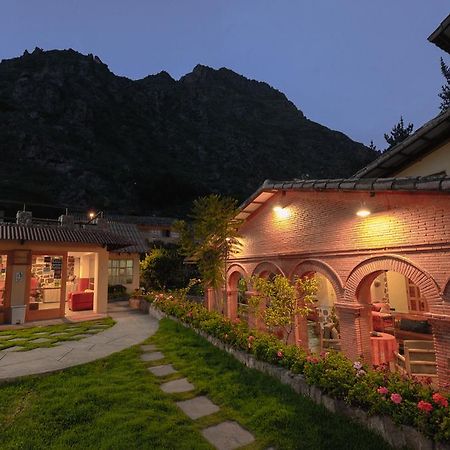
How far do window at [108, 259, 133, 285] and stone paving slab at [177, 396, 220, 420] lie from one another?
2271 cm

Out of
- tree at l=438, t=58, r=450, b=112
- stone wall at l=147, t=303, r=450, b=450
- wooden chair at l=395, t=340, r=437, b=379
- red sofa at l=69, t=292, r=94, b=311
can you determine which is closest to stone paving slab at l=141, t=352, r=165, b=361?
stone wall at l=147, t=303, r=450, b=450

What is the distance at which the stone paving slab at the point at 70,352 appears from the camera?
8064 millimetres

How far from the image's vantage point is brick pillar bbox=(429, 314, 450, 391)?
5922 millimetres

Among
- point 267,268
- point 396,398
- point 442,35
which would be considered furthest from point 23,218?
point 442,35

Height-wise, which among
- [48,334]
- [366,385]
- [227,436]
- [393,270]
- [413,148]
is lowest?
[227,436]

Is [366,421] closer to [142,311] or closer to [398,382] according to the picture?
[398,382]

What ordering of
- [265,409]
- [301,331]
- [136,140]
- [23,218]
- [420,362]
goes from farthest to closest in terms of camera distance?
1. [136,140]
2. [23,218]
3. [301,331]
4. [420,362]
5. [265,409]

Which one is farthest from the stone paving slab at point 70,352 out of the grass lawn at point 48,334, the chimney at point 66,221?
the chimney at point 66,221

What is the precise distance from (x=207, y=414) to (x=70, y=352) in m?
5.70

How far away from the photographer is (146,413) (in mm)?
5754

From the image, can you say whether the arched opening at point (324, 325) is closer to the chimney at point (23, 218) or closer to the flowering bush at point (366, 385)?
the flowering bush at point (366, 385)

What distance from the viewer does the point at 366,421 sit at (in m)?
5.07

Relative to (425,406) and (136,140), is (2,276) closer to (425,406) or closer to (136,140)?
(425,406)

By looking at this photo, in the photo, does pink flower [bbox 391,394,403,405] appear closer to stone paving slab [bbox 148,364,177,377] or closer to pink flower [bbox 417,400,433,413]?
pink flower [bbox 417,400,433,413]
